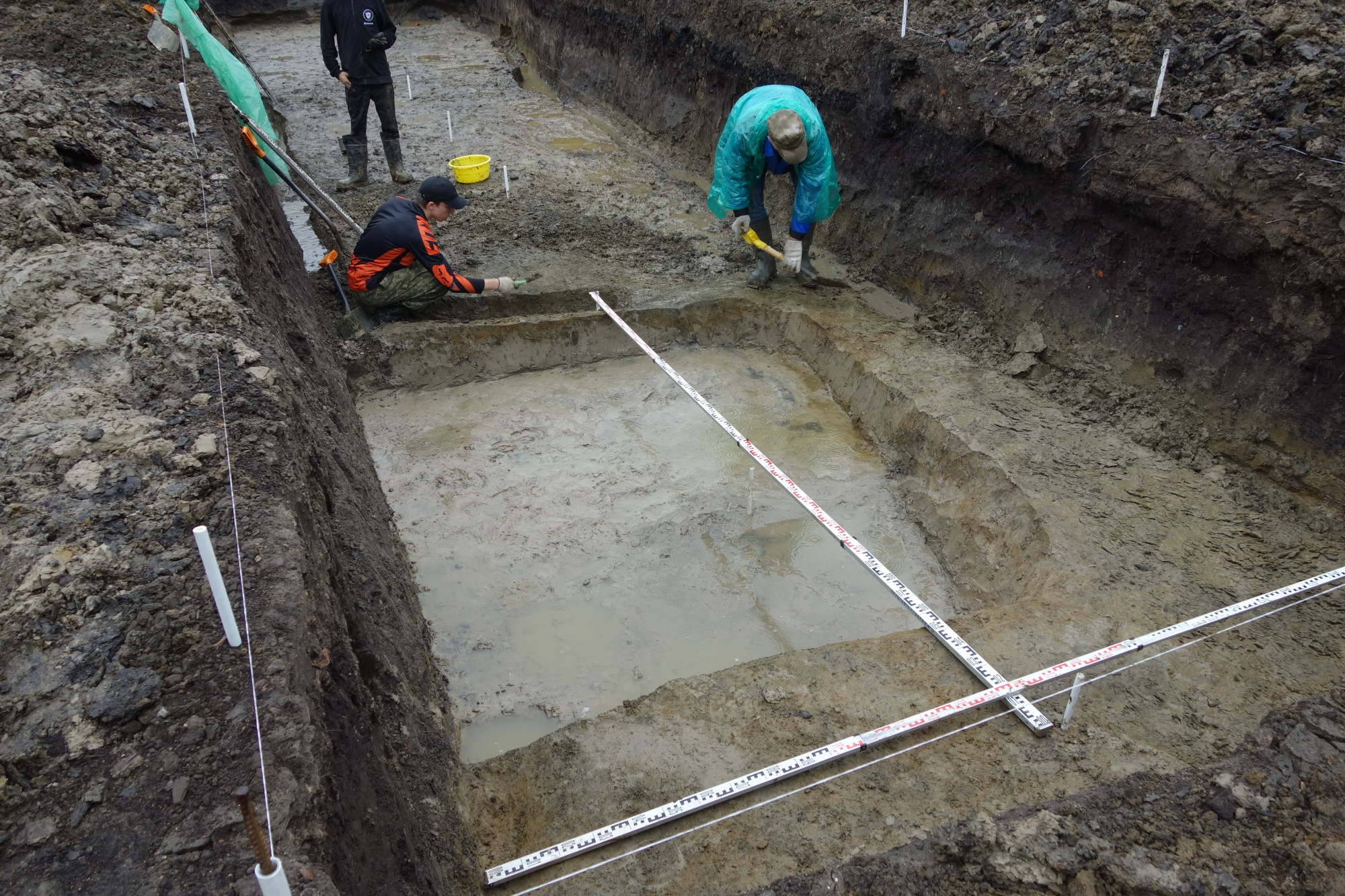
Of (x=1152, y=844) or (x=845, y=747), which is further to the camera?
(x=845, y=747)

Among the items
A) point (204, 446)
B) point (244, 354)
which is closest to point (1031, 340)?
point (244, 354)

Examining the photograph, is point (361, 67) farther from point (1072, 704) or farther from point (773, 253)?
point (1072, 704)

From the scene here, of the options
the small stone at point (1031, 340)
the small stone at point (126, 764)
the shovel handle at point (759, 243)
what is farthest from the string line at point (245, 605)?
the small stone at point (1031, 340)

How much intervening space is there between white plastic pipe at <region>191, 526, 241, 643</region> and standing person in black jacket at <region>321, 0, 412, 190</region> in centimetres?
644

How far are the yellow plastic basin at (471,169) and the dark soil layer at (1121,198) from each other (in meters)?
3.13

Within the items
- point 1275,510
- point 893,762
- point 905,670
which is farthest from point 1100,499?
point 893,762

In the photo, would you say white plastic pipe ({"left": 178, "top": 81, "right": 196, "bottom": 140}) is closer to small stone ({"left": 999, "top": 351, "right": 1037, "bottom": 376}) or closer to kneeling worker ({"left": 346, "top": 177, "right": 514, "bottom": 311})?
kneeling worker ({"left": 346, "top": 177, "right": 514, "bottom": 311})

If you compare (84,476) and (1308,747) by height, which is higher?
(84,476)

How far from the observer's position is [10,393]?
2.58m

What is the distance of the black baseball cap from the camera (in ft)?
16.3

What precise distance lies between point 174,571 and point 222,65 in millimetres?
5668

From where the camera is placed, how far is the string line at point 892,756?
2311 mm

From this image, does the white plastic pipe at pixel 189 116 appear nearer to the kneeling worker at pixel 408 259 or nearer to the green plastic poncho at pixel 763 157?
the kneeling worker at pixel 408 259

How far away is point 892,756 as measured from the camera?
259cm
